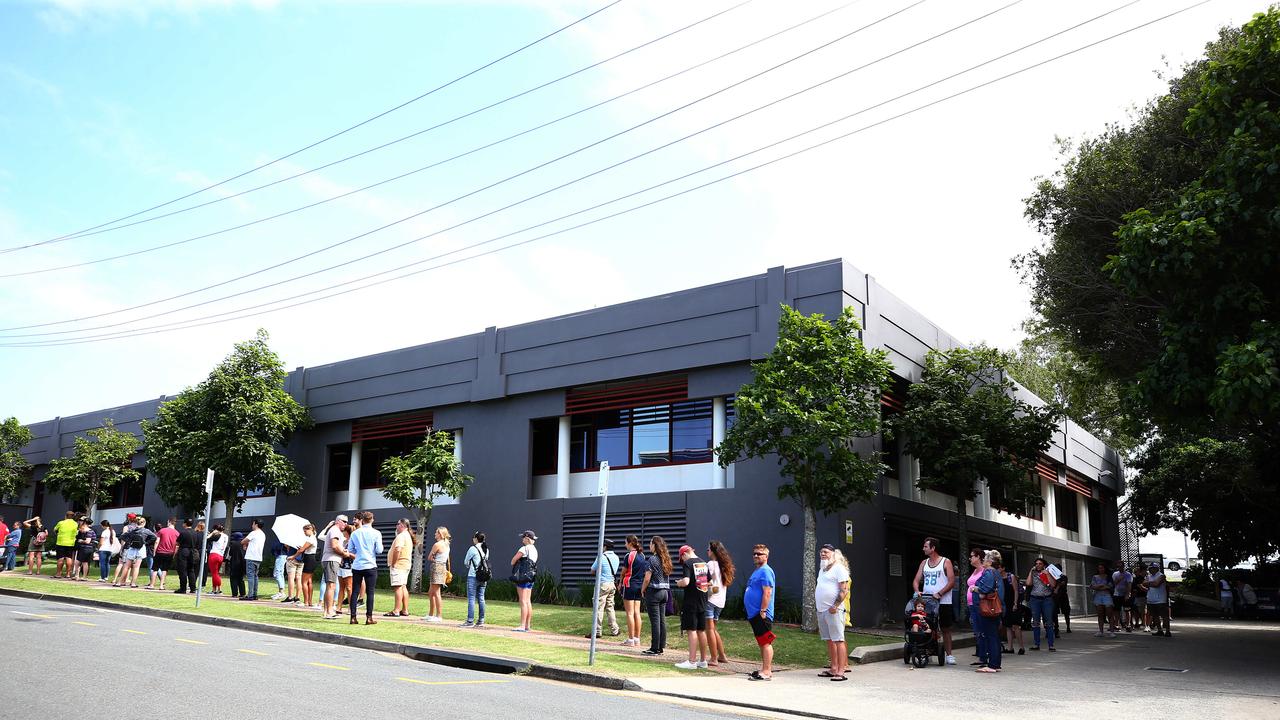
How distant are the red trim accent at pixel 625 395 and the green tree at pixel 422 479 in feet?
10.8

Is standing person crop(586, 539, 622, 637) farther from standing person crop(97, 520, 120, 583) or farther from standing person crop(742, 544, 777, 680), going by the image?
standing person crop(97, 520, 120, 583)

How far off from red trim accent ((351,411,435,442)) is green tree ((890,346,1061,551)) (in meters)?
13.5

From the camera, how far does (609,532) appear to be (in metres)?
22.8

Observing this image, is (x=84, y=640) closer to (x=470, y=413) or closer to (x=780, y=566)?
(x=780, y=566)

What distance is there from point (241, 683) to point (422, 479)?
48.5ft

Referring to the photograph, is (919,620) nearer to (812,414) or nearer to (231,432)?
(812,414)

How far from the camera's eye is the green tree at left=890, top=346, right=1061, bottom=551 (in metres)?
21.8

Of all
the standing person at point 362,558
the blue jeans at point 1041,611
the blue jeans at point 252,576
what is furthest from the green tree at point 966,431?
the blue jeans at point 252,576

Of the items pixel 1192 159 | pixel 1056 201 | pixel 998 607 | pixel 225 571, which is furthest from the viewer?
pixel 225 571

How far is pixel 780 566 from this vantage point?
20.0 meters

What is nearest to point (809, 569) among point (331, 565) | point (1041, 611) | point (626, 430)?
point (1041, 611)

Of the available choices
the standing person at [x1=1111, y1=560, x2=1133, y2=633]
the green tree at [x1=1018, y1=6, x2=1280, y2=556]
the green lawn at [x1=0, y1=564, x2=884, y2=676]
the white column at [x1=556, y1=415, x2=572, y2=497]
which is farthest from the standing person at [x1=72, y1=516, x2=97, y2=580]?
the standing person at [x1=1111, y1=560, x2=1133, y2=633]

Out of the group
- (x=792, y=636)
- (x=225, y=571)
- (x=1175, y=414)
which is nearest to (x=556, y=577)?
(x=792, y=636)

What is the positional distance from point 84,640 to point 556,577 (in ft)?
42.4
